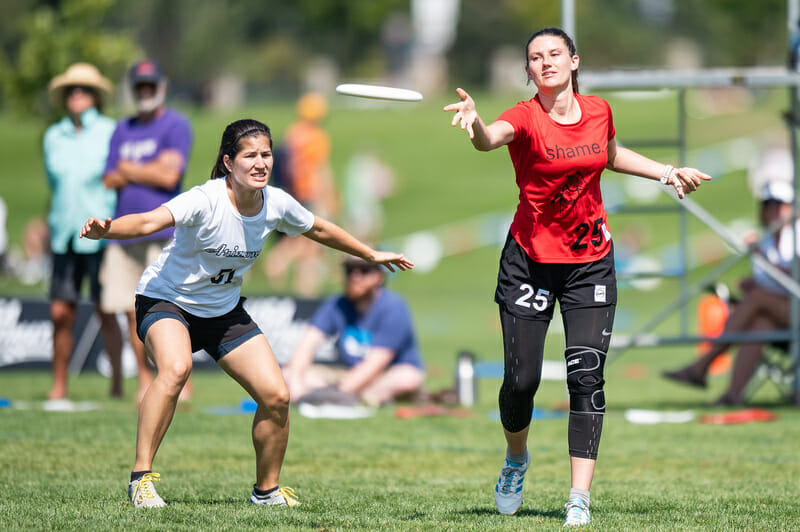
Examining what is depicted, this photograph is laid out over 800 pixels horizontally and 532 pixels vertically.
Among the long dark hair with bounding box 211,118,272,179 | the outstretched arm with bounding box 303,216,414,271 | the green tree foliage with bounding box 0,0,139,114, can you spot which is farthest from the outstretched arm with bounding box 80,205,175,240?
the green tree foliage with bounding box 0,0,139,114

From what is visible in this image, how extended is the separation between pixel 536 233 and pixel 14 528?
2657mm

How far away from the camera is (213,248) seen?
18.1 ft

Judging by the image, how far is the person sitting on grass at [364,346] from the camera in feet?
32.0

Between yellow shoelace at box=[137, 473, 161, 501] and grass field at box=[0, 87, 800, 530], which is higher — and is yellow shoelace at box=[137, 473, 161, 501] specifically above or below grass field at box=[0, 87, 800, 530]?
above

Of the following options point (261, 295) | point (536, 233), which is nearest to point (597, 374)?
point (536, 233)

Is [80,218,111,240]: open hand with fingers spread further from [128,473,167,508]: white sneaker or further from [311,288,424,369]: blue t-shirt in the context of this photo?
[311,288,424,369]: blue t-shirt

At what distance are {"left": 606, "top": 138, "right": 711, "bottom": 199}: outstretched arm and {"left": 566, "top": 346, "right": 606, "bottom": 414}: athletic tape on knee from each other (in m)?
0.87

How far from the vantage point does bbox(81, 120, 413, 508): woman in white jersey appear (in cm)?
538

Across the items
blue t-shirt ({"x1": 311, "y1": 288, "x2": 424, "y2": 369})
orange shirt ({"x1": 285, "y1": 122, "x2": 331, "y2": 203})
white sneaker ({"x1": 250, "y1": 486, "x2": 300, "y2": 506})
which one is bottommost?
white sneaker ({"x1": 250, "y1": 486, "x2": 300, "y2": 506})

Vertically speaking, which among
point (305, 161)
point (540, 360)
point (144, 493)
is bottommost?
point (144, 493)

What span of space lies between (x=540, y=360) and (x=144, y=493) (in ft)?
6.40

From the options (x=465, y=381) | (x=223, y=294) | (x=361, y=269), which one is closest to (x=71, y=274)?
(x=361, y=269)

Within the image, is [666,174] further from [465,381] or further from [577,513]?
[465,381]

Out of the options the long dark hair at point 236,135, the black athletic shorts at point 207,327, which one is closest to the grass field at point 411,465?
the black athletic shorts at point 207,327
